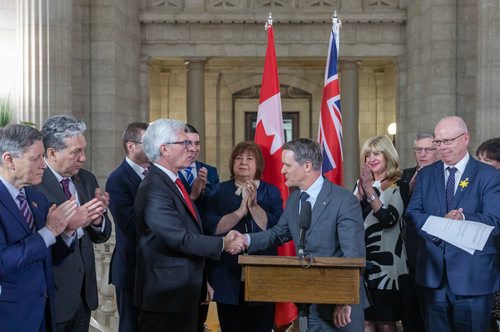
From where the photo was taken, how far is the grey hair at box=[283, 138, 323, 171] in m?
3.64

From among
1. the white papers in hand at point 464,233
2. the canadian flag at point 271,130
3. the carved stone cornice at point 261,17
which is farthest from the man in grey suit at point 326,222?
the carved stone cornice at point 261,17

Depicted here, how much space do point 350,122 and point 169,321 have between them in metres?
11.0

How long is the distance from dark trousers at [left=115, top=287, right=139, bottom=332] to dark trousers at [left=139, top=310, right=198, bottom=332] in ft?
2.63

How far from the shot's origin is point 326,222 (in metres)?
3.59

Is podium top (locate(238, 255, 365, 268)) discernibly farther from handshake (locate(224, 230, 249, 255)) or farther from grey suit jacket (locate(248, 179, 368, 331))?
handshake (locate(224, 230, 249, 255))

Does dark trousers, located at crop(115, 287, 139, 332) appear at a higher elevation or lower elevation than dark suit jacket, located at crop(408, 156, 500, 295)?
lower

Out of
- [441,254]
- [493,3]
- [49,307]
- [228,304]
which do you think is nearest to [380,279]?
[441,254]

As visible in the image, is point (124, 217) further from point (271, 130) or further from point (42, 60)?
point (42, 60)

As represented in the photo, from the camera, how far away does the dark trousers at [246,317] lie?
461cm

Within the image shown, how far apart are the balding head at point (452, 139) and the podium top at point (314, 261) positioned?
4.11 ft

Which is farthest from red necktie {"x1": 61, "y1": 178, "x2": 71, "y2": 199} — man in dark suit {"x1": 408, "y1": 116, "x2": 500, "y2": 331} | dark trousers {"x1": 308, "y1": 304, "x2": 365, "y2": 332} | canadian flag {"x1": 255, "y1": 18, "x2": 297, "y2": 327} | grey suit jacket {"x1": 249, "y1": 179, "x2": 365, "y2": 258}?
canadian flag {"x1": 255, "y1": 18, "x2": 297, "y2": 327}

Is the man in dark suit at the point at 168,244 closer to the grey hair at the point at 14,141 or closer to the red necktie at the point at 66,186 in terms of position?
the red necktie at the point at 66,186

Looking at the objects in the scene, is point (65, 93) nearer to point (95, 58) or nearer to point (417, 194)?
point (95, 58)

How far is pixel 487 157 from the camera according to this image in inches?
195
